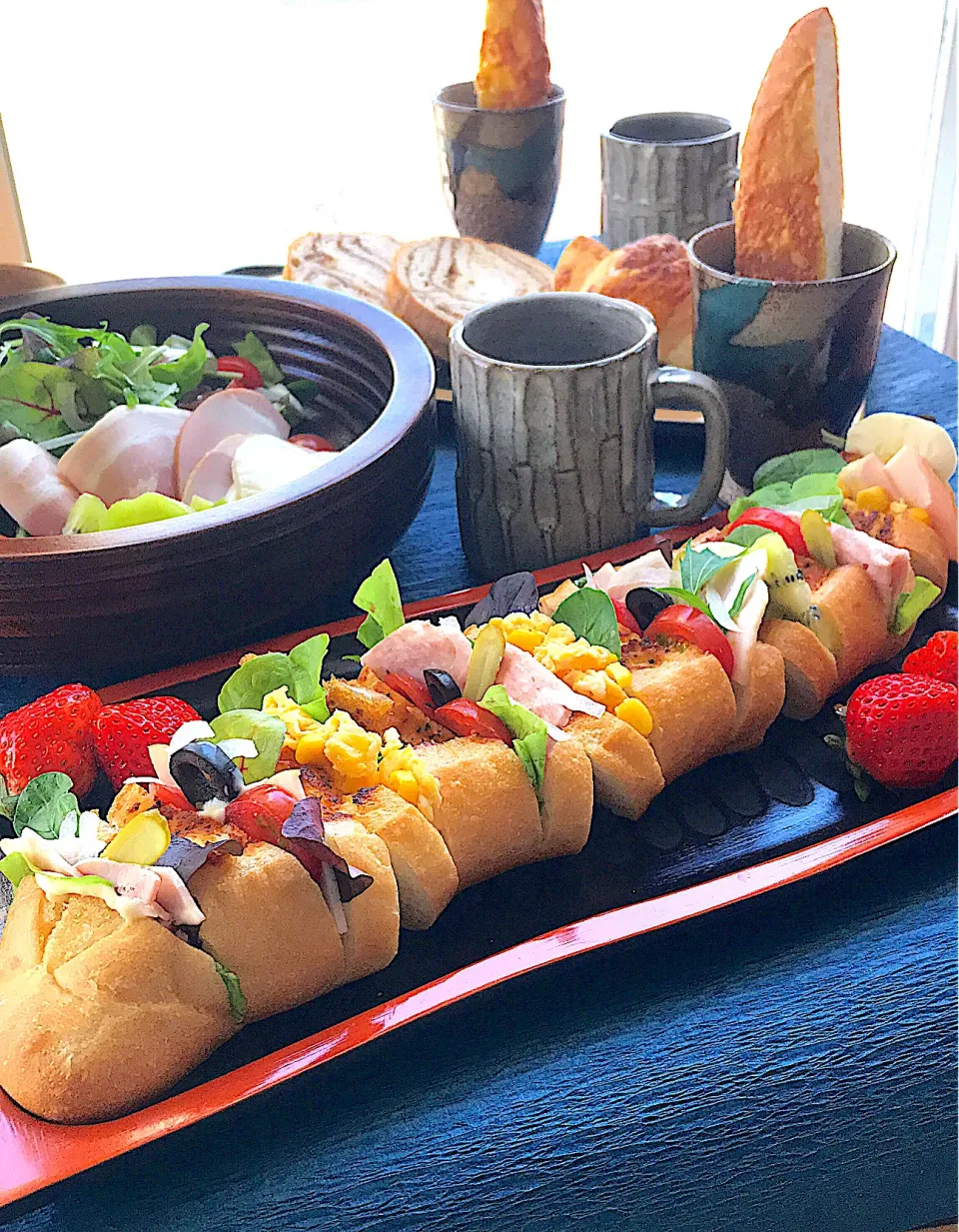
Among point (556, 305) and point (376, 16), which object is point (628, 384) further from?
point (376, 16)

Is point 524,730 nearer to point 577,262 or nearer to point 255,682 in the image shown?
point 255,682

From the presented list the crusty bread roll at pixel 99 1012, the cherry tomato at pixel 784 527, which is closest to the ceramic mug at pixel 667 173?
the cherry tomato at pixel 784 527

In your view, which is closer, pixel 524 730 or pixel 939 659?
pixel 524 730

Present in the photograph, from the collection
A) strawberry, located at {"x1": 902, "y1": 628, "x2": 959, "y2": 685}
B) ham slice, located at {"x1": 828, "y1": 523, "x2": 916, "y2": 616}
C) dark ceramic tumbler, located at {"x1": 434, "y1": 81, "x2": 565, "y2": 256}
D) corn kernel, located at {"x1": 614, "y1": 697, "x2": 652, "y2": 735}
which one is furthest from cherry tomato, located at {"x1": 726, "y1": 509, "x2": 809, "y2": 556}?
dark ceramic tumbler, located at {"x1": 434, "y1": 81, "x2": 565, "y2": 256}

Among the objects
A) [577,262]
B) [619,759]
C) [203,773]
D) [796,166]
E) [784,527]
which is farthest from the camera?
[577,262]

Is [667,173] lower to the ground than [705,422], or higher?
higher

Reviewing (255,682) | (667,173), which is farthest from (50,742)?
(667,173)
